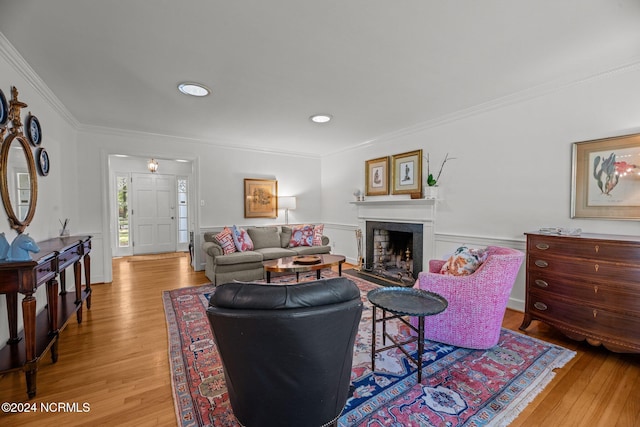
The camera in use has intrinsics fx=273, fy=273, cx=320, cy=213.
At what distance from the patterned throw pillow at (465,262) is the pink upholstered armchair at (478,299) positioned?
0.16 m

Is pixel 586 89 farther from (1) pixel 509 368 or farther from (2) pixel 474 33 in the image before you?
(1) pixel 509 368

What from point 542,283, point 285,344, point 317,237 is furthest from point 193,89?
point 542,283

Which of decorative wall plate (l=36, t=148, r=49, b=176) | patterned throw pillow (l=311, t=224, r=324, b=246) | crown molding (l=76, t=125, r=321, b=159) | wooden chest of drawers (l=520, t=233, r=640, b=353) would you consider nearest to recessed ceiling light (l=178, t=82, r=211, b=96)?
decorative wall plate (l=36, t=148, r=49, b=176)

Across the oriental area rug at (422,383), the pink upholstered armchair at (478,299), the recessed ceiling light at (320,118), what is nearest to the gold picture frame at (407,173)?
the recessed ceiling light at (320,118)

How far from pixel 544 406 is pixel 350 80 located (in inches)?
115

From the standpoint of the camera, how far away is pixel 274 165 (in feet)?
19.5

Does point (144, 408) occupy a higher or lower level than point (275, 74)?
lower

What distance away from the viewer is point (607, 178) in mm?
2518

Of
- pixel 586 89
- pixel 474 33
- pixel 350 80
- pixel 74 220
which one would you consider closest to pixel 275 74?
pixel 350 80

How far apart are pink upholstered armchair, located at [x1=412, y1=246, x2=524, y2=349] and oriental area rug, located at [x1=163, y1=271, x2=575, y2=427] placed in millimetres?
123

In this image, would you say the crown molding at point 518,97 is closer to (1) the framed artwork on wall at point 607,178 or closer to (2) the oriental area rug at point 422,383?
(1) the framed artwork on wall at point 607,178

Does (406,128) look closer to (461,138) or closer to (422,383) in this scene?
(461,138)

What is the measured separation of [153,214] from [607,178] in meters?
8.41

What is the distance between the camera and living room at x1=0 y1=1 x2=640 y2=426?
213 cm
